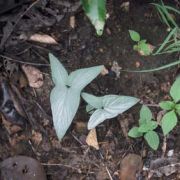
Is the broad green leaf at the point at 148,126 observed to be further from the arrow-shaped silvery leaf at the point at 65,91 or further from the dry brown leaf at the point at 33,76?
the dry brown leaf at the point at 33,76

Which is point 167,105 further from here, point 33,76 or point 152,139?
point 33,76

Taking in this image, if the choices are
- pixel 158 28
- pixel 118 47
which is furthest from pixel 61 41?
pixel 158 28

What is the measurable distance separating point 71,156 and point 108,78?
0.35 metres

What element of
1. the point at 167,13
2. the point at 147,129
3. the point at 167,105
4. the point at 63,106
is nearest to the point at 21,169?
the point at 63,106

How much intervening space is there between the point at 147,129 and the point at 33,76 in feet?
1.65

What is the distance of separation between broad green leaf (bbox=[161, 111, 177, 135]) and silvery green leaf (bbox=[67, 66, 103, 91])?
1.02 feet

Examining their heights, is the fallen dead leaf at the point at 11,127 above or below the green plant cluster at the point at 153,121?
above

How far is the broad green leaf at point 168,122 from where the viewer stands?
1660 millimetres

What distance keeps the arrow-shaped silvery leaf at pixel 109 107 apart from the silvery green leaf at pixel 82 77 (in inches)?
1.7

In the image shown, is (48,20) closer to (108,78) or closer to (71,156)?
(108,78)

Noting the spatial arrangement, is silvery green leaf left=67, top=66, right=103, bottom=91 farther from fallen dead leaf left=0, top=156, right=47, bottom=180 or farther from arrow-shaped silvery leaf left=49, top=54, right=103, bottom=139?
fallen dead leaf left=0, top=156, right=47, bottom=180

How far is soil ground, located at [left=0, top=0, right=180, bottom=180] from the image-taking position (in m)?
1.70

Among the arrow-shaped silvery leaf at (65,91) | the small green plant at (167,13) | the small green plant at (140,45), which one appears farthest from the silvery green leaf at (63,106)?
the small green plant at (167,13)

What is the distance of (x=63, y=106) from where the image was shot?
1.62 meters
